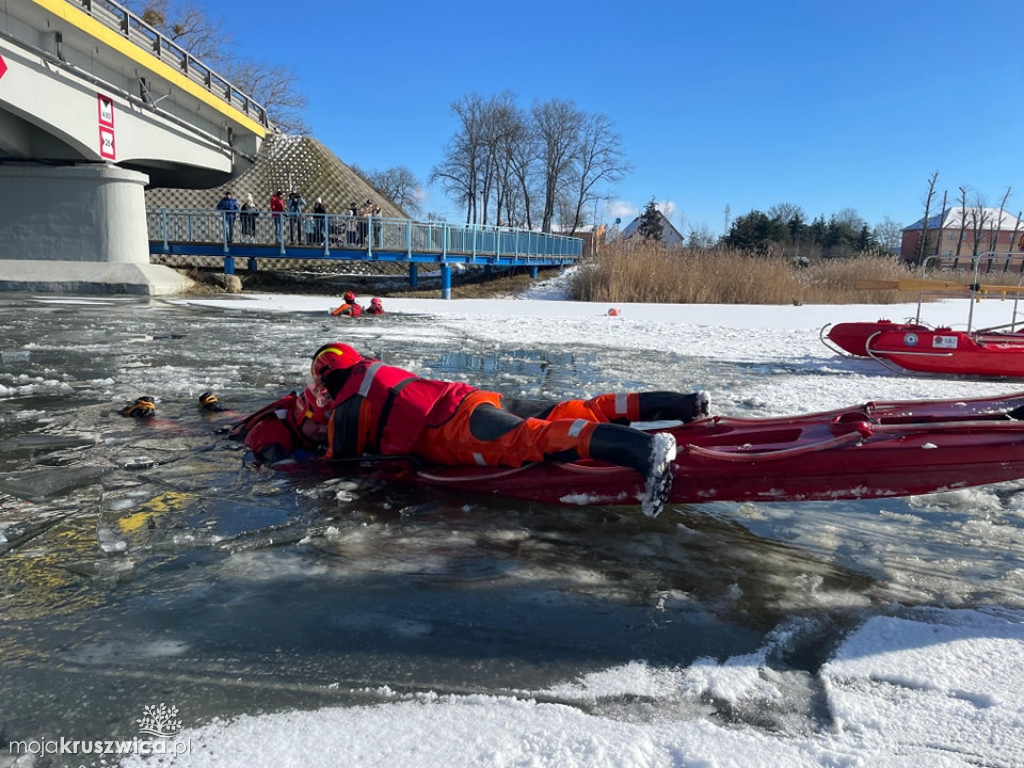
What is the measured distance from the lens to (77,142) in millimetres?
16953

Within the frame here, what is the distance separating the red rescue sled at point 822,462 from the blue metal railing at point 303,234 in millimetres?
16635

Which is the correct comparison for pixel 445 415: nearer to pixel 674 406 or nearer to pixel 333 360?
pixel 333 360

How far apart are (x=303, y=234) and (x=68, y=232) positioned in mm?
5757

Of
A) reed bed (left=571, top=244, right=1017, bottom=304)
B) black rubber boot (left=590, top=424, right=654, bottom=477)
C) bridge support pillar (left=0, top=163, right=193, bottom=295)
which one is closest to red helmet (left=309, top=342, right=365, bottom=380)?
black rubber boot (left=590, top=424, right=654, bottom=477)

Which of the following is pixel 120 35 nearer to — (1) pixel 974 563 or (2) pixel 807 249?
(1) pixel 974 563

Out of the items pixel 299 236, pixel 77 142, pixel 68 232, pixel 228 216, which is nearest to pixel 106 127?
pixel 77 142

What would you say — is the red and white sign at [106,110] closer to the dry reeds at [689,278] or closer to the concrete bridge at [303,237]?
the concrete bridge at [303,237]

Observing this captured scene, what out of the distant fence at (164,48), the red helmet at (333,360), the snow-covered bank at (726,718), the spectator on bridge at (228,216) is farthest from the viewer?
the spectator on bridge at (228,216)

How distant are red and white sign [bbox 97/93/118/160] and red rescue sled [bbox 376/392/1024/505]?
1853cm

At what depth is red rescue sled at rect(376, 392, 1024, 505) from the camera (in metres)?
2.72

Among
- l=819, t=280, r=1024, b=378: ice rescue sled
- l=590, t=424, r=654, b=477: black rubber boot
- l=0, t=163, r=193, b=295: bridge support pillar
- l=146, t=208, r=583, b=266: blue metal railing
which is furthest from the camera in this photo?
l=146, t=208, r=583, b=266: blue metal railing

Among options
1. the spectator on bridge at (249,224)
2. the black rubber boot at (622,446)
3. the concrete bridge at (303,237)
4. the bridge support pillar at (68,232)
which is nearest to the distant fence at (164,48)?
the bridge support pillar at (68,232)

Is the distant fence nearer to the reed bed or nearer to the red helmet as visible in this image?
the reed bed

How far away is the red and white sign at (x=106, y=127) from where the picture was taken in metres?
17.6
